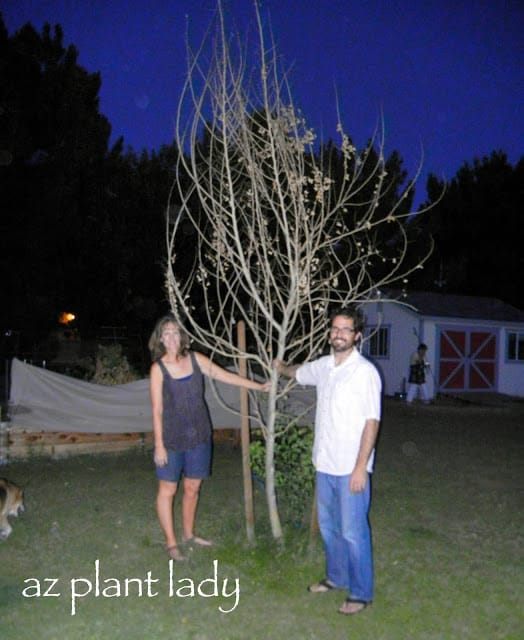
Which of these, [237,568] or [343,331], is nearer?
[343,331]

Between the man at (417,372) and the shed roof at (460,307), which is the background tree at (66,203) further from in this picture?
the shed roof at (460,307)

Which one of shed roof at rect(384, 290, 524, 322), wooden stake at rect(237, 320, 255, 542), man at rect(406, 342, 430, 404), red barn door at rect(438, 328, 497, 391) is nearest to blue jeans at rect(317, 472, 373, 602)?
wooden stake at rect(237, 320, 255, 542)

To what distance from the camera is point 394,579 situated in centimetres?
441

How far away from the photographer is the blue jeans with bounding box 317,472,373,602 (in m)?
3.75

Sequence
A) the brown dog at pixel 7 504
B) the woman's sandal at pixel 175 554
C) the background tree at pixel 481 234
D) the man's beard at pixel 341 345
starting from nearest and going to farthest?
the man's beard at pixel 341 345 → the woman's sandal at pixel 175 554 → the brown dog at pixel 7 504 → the background tree at pixel 481 234

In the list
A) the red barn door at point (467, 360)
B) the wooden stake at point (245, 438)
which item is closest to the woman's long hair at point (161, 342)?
the wooden stake at point (245, 438)

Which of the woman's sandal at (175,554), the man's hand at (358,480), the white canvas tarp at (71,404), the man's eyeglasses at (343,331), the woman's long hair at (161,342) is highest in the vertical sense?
the man's eyeglasses at (343,331)

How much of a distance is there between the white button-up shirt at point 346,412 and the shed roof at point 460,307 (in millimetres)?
14569

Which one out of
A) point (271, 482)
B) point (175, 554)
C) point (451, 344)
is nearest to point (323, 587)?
point (271, 482)

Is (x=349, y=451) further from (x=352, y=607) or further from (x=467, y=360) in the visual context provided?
(x=467, y=360)

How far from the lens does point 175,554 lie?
4602mm

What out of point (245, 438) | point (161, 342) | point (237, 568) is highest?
point (161, 342)

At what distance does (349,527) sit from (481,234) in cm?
3095

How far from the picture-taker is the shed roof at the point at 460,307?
18734 mm
